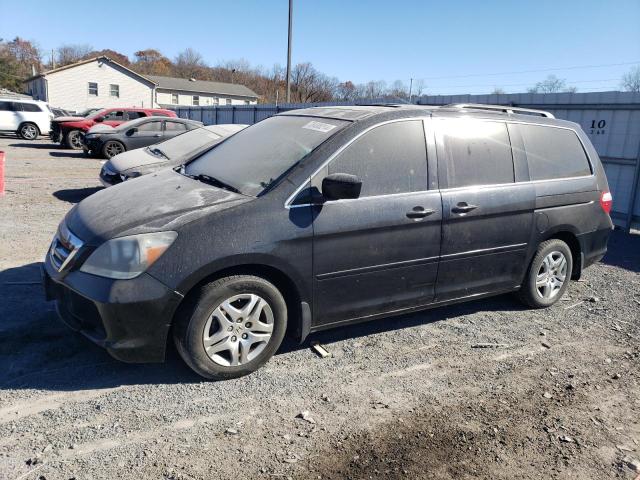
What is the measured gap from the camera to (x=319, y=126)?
4.14m

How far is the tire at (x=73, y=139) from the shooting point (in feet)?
64.8

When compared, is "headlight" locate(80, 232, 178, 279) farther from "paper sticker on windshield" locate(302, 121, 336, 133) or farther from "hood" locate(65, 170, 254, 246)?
"paper sticker on windshield" locate(302, 121, 336, 133)

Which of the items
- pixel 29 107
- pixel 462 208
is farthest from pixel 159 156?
pixel 29 107

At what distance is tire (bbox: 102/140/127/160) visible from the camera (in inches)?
610

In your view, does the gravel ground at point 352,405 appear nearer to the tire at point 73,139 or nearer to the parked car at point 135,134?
the parked car at point 135,134

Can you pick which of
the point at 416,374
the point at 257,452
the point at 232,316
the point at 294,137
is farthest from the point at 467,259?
the point at 257,452

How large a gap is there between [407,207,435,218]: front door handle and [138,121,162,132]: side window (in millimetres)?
13231

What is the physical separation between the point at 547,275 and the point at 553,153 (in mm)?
1154

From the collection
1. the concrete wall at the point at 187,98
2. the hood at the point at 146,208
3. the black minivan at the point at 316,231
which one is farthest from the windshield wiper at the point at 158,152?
the concrete wall at the point at 187,98

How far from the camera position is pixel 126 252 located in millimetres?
3197

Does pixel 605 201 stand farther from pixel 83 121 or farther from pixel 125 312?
pixel 83 121

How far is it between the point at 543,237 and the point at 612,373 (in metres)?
1.36

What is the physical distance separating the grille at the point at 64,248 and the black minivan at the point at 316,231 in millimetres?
15

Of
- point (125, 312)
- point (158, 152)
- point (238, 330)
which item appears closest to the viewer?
point (125, 312)
